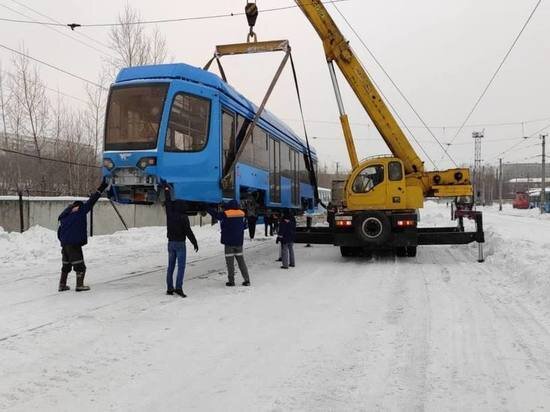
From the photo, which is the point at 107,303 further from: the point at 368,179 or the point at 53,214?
the point at 53,214

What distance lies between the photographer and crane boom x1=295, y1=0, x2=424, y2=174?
1551cm

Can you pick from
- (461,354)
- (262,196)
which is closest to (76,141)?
(262,196)

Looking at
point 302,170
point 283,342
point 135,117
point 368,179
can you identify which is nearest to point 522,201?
point 302,170

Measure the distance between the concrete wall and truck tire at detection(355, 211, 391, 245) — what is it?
8508 millimetres

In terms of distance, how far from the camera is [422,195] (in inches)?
582

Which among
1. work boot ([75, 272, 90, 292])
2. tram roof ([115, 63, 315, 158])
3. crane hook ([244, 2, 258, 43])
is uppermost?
crane hook ([244, 2, 258, 43])

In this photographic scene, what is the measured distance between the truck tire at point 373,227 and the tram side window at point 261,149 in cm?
300

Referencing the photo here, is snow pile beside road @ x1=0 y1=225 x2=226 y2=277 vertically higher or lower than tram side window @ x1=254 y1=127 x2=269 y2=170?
lower

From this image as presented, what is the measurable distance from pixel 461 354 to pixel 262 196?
903 cm

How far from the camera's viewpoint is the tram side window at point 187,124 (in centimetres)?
964

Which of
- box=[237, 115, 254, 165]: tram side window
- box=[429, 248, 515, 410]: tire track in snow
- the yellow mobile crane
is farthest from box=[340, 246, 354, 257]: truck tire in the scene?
box=[429, 248, 515, 410]: tire track in snow

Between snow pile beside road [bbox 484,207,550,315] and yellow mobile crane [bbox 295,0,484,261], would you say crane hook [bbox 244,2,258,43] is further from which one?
snow pile beside road [bbox 484,207,550,315]

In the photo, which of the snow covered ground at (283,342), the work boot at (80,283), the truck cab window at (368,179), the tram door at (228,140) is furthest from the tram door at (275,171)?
the work boot at (80,283)

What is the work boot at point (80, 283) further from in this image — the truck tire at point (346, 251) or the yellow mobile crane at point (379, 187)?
the truck tire at point (346, 251)
